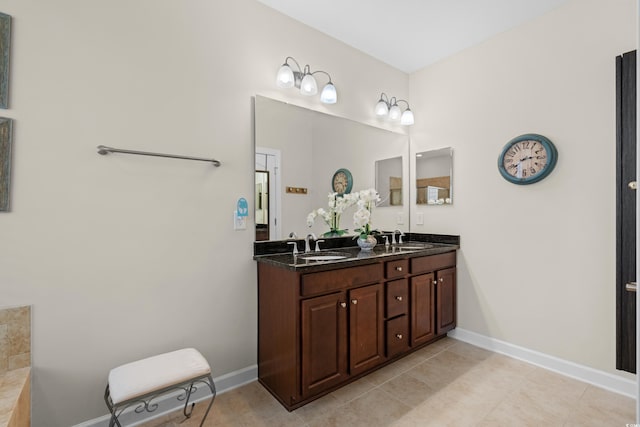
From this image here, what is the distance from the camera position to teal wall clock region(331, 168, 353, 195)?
104 inches

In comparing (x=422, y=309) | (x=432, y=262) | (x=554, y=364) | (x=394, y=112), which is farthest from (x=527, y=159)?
(x=554, y=364)

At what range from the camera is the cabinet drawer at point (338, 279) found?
1.82m

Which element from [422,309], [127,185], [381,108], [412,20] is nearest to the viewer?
[127,185]

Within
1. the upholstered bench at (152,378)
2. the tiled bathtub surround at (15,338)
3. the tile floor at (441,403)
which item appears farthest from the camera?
the tile floor at (441,403)

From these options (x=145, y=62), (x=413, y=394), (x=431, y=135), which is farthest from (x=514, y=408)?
(x=145, y=62)

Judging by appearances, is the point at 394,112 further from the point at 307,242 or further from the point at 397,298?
the point at 397,298

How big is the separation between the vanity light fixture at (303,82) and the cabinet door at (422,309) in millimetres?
1626

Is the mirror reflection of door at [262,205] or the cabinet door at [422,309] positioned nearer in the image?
the mirror reflection of door at [262,205]

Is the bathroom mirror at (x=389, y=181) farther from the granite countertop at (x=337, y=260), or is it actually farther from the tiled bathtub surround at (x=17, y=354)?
the tiled bathtub surround at (x=17, y=354)

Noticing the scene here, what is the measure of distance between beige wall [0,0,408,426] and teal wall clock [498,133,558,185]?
1964 millimetres

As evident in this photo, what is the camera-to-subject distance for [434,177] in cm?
306

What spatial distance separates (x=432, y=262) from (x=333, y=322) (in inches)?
45.5

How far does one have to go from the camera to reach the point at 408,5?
2260mm

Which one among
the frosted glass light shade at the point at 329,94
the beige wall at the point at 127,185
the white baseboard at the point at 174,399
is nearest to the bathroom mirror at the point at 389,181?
the frosted glass light shade at the point at 329,94
